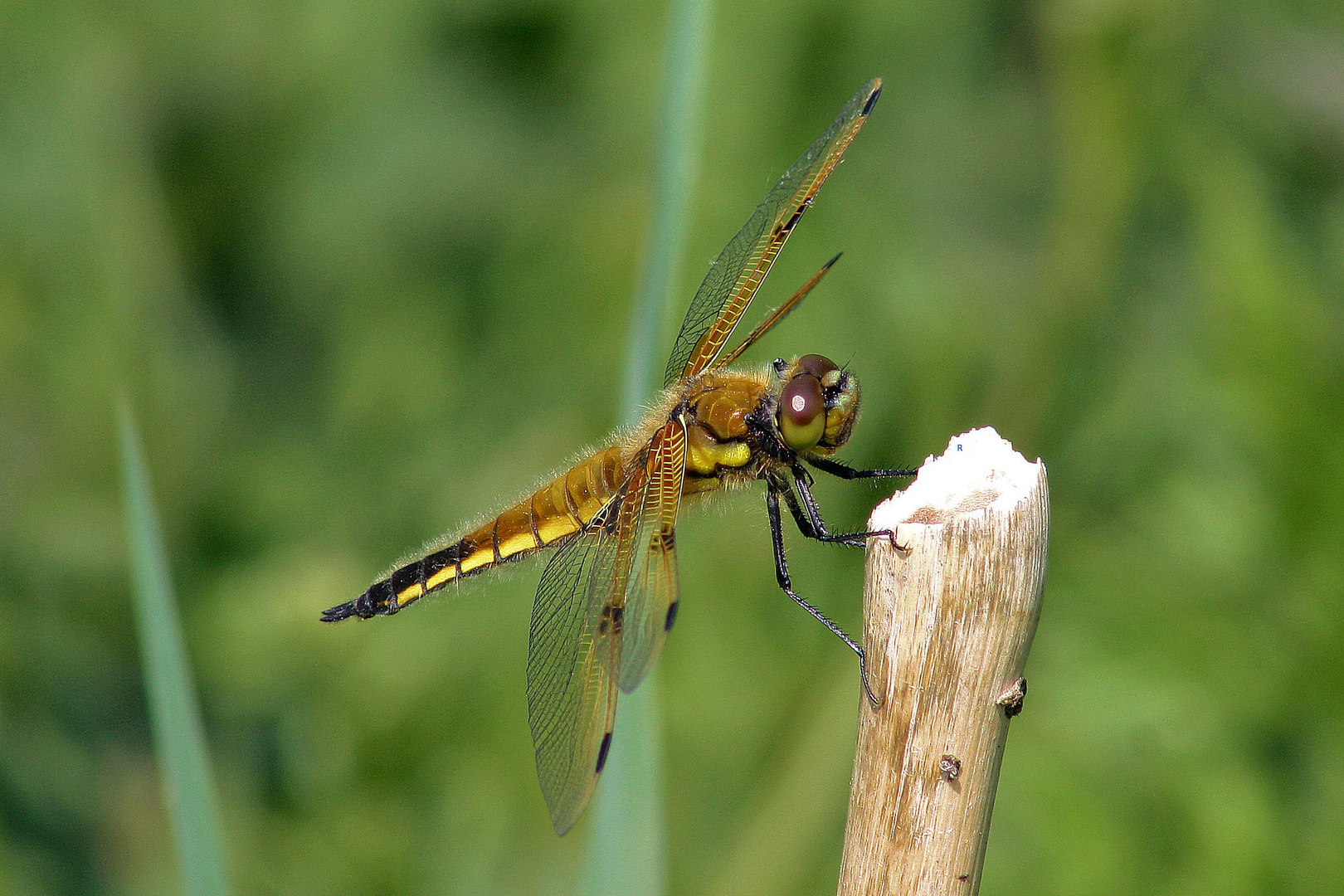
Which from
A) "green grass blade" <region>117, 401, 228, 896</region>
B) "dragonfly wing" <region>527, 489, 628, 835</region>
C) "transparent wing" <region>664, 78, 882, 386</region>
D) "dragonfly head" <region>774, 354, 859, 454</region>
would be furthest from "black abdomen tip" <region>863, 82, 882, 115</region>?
"green grass blade" <region>117, 401, 228, 896</region>

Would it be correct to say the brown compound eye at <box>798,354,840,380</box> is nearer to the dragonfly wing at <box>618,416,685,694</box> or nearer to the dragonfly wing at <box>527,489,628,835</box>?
the dragonfly wing at <box>618,416,685,694</box>

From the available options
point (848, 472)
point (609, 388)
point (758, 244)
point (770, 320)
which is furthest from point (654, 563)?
point (609, 388)

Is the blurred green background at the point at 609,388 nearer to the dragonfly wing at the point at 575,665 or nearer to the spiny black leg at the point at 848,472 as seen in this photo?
the spiny black leg at the point at 848,472

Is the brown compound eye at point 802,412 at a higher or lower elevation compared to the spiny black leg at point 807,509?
higher

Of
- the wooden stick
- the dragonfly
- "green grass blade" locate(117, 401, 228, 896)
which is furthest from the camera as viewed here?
the dragonfly

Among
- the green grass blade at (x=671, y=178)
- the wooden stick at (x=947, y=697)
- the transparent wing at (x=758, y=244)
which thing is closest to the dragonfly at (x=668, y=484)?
the transparent wing at (x=758, y=244)
